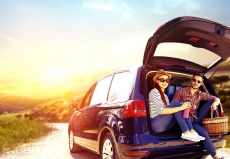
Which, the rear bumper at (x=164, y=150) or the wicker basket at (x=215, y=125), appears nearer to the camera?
the rear bumper at (x=164, y=150)

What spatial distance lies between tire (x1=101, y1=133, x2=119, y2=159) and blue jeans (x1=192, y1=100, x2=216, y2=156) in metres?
1.26

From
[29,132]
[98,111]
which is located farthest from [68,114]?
[98,111]

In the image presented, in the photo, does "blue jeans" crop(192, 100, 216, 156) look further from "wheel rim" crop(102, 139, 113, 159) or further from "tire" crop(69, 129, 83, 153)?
"tire" crop(69, 129, 83, 153)

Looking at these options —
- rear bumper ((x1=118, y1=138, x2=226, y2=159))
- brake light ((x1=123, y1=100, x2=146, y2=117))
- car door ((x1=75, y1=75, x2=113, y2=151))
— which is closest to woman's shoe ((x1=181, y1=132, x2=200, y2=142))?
rear bumper ((x1=118, y1=138, x2=226, y2=159))

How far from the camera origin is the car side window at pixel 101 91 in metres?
5.95

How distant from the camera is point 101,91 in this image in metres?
6.36

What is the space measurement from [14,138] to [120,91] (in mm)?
8782

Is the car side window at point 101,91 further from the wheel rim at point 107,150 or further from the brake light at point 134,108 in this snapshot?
the brake light at point 134,108

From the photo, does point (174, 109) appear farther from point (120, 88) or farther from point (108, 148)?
point (108, 148)

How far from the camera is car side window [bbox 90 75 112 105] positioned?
5953mm

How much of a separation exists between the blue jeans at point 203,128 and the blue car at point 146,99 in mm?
158

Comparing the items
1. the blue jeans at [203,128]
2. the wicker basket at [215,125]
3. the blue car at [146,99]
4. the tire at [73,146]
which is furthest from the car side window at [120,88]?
the tire at [73,146]

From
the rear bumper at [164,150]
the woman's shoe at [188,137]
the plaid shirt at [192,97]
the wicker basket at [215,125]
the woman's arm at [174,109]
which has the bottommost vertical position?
the rear bumper at [164,150]

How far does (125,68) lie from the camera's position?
5.41 metres
